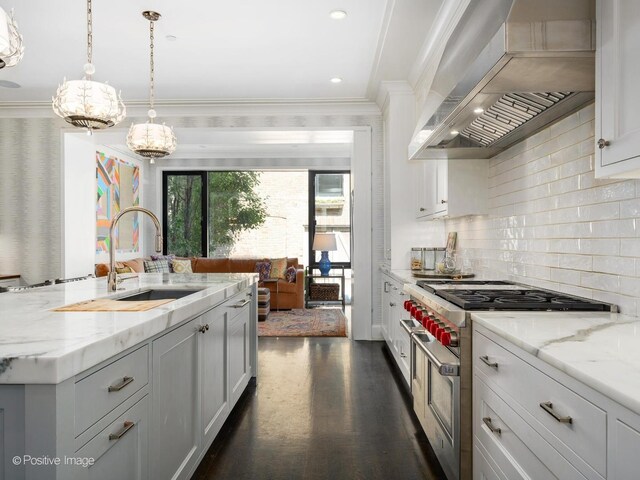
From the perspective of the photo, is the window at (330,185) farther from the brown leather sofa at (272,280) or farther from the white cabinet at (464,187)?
the white cabinet at (464,187)

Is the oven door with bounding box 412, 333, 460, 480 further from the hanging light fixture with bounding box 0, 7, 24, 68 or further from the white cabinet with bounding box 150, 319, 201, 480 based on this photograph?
the hanging light fixture with bounding box 0, 7, 24, 68

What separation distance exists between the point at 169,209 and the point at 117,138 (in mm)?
2789

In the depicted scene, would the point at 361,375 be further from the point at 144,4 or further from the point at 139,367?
the point at 144,4

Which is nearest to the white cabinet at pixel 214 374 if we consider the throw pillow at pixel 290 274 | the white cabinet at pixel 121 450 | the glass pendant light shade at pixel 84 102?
the white cabinet at pixel 121 450

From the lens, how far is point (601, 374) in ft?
3.01

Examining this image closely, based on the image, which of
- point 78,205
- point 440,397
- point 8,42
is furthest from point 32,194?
point 440,397

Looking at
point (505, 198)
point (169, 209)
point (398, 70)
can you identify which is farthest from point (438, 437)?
point (169, 209)

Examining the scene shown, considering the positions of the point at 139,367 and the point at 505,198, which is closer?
the point at 139,367

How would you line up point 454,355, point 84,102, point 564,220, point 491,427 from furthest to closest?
point 84,102 → point 564,220 → point 454,355 → point 491,427

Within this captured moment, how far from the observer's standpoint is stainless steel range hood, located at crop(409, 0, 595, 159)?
1.43 metres

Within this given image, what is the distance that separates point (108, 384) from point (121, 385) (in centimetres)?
6

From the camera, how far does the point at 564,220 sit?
2.11m

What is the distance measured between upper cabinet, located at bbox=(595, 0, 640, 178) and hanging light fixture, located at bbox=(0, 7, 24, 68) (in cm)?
224

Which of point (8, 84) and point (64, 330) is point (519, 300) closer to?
point (64, 330)
